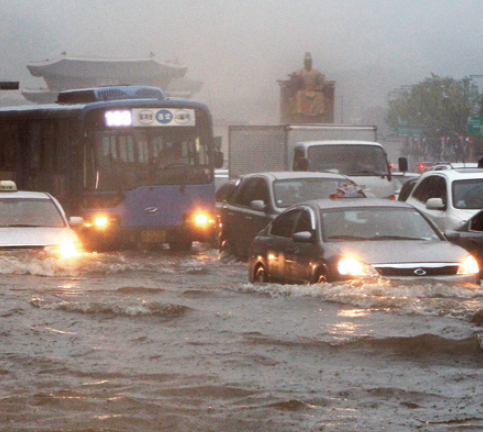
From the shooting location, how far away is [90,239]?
20.1 meters

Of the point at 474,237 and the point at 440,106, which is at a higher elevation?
the point at 440,106

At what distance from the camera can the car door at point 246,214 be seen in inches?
667

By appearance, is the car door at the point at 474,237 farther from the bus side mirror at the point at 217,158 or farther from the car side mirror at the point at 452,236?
the bus side mirror at the point at 217,158

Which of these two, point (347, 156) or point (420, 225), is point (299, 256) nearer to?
point (420, 225)

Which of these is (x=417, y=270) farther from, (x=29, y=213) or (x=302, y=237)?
(x=29, y=213)

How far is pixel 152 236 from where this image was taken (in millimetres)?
20469

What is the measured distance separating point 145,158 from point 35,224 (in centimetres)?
488

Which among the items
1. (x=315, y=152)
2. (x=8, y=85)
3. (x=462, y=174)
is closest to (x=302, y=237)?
(x=462, y=174)

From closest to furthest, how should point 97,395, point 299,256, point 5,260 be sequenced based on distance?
point 97,395, point 299,256, point 5,260

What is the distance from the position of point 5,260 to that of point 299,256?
4372 mm

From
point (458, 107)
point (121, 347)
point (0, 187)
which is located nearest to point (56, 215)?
point (0, 187)

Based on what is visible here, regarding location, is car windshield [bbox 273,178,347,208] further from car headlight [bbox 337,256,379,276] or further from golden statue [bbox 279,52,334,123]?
golden statue [bbox 279,52,334,123]

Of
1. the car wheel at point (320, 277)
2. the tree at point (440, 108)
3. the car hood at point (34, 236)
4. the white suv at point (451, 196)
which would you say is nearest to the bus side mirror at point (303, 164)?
the white suv at point (451, 196)

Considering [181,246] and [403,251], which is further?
[181,246]
